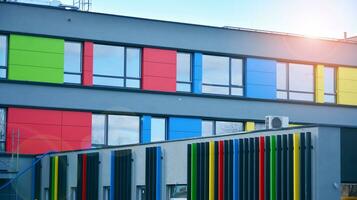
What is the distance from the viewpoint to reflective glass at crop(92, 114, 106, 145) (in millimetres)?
35625

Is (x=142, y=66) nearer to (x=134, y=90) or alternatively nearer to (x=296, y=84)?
(x=134, y=90)

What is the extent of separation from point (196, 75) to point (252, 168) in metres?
17.9

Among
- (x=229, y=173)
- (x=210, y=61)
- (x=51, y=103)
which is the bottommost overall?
(x=229, y=173)

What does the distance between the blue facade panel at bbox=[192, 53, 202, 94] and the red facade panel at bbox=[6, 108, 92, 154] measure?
5501 millimetres

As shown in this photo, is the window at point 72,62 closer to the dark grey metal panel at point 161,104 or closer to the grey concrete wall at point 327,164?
the dark grey metal panel at point 161,104

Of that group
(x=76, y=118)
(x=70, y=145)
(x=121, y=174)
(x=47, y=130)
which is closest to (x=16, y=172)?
(x=47, y=130)

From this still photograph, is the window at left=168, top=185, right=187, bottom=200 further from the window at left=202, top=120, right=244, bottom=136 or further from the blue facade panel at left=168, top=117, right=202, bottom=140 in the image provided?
the window at left=202, top=120, right=244, bottom=136

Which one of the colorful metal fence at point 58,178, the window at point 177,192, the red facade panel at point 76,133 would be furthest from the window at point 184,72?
the window at point 177,192

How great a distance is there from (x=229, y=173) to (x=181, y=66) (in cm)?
1721

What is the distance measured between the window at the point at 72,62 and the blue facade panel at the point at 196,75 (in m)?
5.54

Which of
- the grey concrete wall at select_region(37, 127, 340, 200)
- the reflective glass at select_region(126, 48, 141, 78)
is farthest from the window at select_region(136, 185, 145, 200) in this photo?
the reflective glass at select_region(126, 48, 141, 78)

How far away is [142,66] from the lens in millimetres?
36969

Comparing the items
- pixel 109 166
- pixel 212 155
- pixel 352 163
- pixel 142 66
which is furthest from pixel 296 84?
pixel 352 163

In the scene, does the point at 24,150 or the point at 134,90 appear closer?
the point at 24,150
